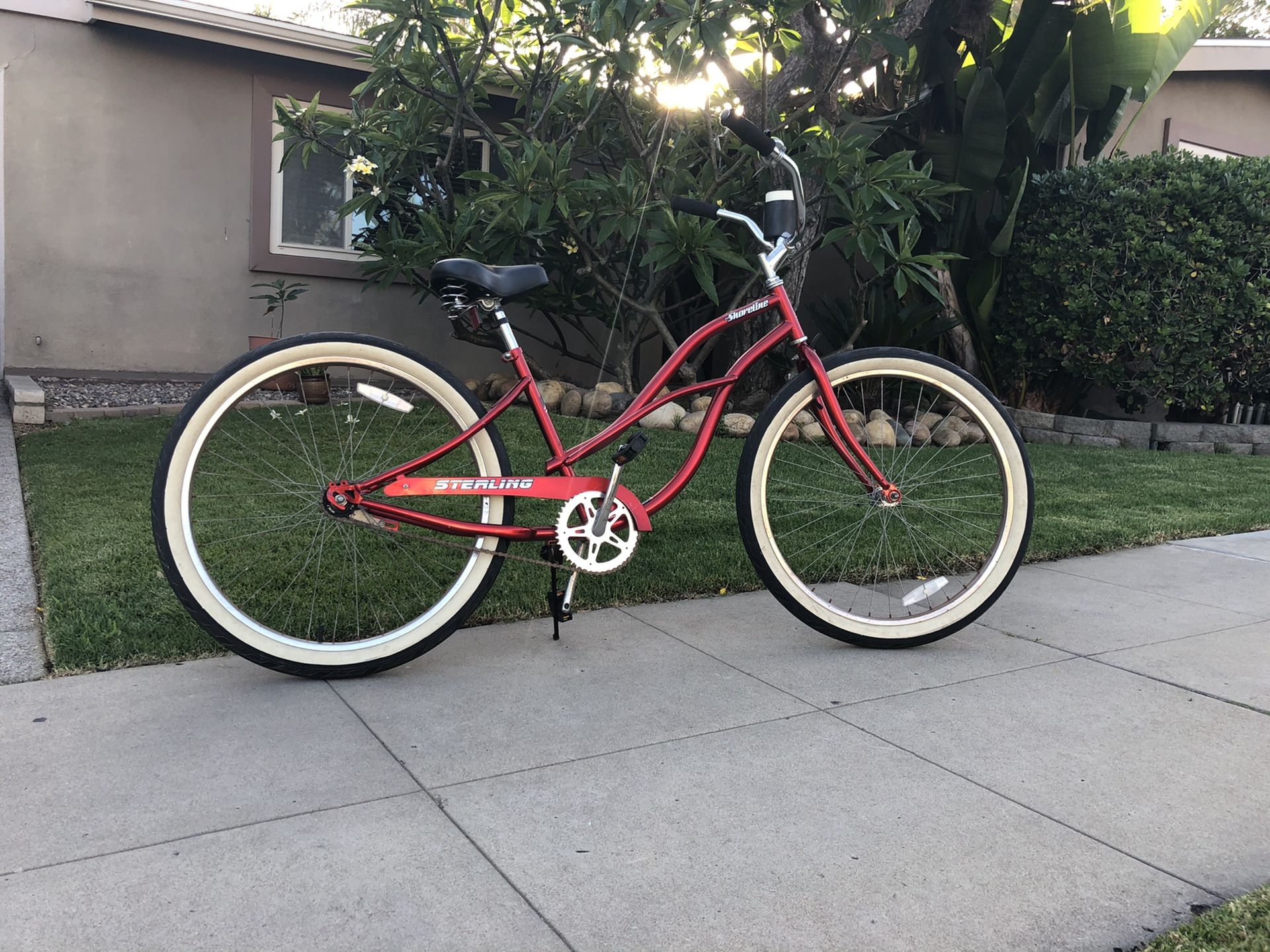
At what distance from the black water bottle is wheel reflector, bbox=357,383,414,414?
3.72 ft

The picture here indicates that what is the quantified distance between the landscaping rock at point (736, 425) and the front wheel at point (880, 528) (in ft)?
6.90

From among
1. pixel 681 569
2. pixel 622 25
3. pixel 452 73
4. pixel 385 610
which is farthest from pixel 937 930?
pixel 452 73

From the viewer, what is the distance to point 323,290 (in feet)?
29.4

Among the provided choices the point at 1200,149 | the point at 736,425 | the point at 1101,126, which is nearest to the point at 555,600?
the point at 736,425

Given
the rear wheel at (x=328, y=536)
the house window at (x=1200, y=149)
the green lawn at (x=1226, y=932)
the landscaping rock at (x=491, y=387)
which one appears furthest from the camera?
the house window at (x=1200, y=149)

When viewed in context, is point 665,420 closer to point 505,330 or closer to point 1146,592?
point 1146,592

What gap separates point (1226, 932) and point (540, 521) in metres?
3.06

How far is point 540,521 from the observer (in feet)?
14.1

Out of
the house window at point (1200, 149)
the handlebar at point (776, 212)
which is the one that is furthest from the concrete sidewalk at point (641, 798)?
the house window at point (1200, 149)

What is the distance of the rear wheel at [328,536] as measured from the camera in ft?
8.23

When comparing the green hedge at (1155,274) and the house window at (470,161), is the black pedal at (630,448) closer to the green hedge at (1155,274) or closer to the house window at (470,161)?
the house window at (470,161)

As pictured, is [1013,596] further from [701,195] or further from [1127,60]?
[1127,60]

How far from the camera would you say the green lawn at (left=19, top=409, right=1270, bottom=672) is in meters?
2.87

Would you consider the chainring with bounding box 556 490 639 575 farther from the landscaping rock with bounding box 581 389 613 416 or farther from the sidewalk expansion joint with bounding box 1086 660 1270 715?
the landscaping rock with bounding box 581 389 613 416
